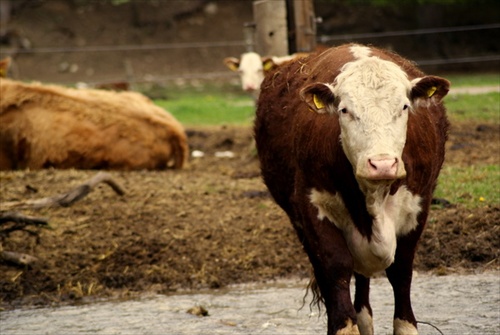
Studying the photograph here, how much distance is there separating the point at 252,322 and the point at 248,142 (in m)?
8.31

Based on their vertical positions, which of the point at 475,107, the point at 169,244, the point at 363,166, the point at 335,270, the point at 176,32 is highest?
the point at 363,166

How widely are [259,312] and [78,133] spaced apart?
634 cm

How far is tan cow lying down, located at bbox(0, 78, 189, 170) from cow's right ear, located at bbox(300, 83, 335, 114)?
316 inches

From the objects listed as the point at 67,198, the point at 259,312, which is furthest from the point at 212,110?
the point at 259,312

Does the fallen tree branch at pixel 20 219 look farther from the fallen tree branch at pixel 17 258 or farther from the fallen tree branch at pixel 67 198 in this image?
the fallen tree branch at pixel 67 198

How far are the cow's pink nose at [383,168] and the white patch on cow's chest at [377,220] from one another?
0.53 m

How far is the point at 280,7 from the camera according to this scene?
12.5 meters

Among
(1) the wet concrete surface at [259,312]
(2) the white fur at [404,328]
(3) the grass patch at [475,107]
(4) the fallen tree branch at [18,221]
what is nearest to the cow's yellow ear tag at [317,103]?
(2) the white fur at [404,328]

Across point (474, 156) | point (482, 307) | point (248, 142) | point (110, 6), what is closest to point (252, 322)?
point (482, 307)

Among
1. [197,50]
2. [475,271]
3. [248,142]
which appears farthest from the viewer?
[197,50]

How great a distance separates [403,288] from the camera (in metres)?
5.54

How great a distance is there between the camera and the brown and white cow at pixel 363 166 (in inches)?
189

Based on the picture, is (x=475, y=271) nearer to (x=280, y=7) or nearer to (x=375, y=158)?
(x=375, y=158)

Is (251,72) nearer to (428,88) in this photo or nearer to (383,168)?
(428,88)
